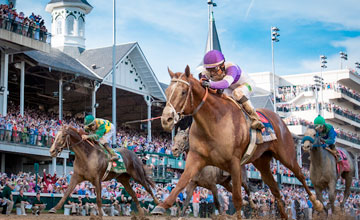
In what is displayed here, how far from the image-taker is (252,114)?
8.46 m

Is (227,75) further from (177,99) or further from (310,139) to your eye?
(310,139)

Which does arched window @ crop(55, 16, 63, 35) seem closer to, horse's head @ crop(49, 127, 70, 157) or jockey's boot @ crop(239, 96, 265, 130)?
horse's head @ crop(49, 127, 70, 157)

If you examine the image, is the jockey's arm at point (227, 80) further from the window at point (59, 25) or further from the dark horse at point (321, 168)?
the window at point (59, 25)

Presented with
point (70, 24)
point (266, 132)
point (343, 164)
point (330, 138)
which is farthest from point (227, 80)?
point (70, 24)

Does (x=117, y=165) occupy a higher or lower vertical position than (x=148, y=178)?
higher

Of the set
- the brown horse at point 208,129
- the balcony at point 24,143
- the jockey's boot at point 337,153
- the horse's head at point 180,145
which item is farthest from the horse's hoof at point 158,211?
the balcony at point 24,143

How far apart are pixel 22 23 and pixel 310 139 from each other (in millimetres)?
17444

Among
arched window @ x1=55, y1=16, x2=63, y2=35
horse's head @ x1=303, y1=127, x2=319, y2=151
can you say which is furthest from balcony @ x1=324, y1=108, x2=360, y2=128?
horse's head @ x1=303, y1=127, x2=319, y2=151

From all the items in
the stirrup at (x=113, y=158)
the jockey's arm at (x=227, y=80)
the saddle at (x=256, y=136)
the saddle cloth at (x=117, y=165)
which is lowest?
the saddle cloth at (x=117, y=165)

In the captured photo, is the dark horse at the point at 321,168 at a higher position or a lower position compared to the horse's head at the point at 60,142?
lower

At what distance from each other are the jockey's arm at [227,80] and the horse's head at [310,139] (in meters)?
5.08

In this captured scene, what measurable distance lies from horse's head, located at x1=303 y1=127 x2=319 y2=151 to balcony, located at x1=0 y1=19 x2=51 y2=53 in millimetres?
16565

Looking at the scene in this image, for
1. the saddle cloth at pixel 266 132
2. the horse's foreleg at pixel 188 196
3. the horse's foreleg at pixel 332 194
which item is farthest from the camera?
the horse's foreleg at pixel 188 196

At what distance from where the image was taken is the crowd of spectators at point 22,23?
2436 centimetres
